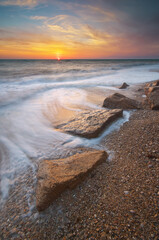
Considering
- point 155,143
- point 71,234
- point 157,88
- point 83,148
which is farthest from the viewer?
point 157,88

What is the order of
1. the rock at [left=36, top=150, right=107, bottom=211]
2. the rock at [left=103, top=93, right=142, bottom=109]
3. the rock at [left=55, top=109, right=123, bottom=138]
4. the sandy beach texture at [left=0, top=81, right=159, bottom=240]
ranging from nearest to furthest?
1. the sandy beach texture at [left=0, top=81, right=159, bottom=240]
2. the rock at [left=36, top=150, right=107, bottom=211]
3. the rock at [left=55, top=109, right=123, bottom=138]
4. the rock at [left=103, top=93, right=142, bottom=109]

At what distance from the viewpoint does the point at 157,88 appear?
3875 millimetres

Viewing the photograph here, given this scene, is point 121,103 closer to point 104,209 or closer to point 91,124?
point 91,124

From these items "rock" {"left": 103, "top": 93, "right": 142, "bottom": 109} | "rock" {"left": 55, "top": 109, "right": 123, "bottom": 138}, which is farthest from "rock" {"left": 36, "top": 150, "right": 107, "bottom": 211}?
"rock" {"left": 103, "top": 93, "right": 142, "bottom": 109}

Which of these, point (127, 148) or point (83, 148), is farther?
point (83, 148)

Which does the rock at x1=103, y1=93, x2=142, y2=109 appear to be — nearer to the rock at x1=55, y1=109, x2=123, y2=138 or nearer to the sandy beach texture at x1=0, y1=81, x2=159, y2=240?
the rock at x1=55, y1=109, x2=123, y2=138

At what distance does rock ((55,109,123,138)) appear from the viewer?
264 cm

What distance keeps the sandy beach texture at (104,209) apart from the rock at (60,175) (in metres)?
0.07

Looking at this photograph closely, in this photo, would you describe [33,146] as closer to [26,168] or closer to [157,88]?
[26,168]

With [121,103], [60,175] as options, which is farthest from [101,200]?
[121,103]

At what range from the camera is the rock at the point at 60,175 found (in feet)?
4.73

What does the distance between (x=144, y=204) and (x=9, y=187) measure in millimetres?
1644

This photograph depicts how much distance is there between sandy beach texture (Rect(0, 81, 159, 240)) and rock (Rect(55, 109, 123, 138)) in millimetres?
869

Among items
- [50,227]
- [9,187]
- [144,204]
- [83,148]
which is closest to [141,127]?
[83,148]
